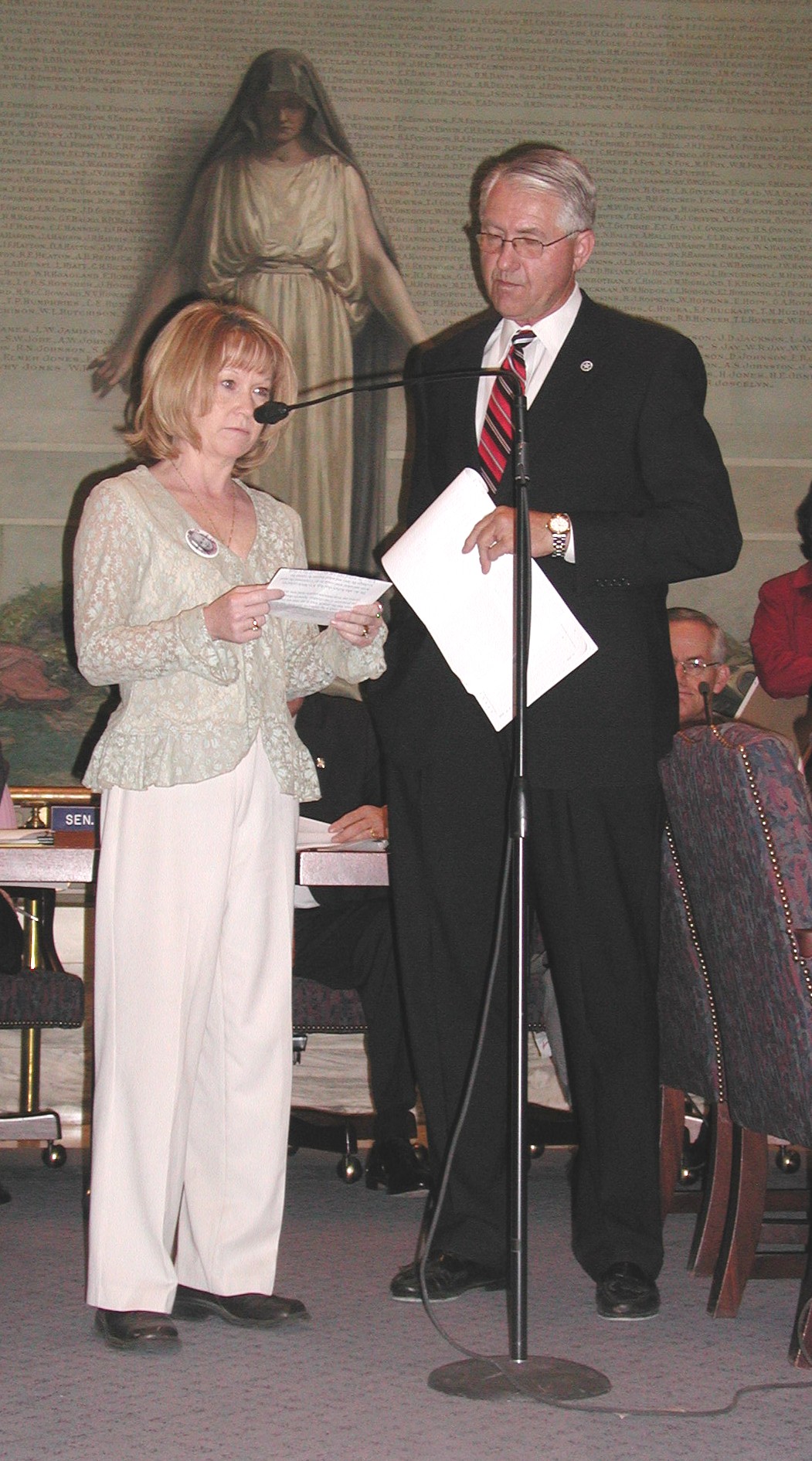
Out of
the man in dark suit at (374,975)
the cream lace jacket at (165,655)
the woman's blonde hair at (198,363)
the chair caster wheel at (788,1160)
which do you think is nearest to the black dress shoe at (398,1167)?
the man in dark suit at (374,975)

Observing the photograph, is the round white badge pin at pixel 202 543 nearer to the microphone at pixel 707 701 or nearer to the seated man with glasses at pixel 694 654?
the microphone at pixel 707 701

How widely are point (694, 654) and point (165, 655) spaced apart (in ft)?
7.87

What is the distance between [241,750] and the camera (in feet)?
7.28

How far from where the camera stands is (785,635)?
4.57 m

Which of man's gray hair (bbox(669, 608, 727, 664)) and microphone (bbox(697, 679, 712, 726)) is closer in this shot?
microphone (bbox(697, 679, 712, 726))

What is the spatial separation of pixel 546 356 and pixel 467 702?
0.60m

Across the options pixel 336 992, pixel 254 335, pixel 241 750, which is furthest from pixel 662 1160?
pixel 254 335

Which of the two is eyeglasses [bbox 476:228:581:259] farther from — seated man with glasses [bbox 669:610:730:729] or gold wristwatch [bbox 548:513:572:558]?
seated man with glasses [bbox 669:610:730:729]

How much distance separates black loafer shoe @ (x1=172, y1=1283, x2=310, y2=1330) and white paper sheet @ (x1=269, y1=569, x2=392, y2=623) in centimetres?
106

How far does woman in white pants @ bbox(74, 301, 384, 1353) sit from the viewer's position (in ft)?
7.13

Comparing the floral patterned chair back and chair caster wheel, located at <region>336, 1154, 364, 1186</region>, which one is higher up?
the floral patterned chair back

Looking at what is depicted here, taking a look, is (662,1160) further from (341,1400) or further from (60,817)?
(60,817)

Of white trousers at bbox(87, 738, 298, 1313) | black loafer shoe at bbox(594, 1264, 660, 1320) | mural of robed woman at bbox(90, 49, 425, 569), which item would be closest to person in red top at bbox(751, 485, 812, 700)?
mural of robed woman at bbox(90, 49, 425, 569)

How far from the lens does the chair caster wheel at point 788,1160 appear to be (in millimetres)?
3922
